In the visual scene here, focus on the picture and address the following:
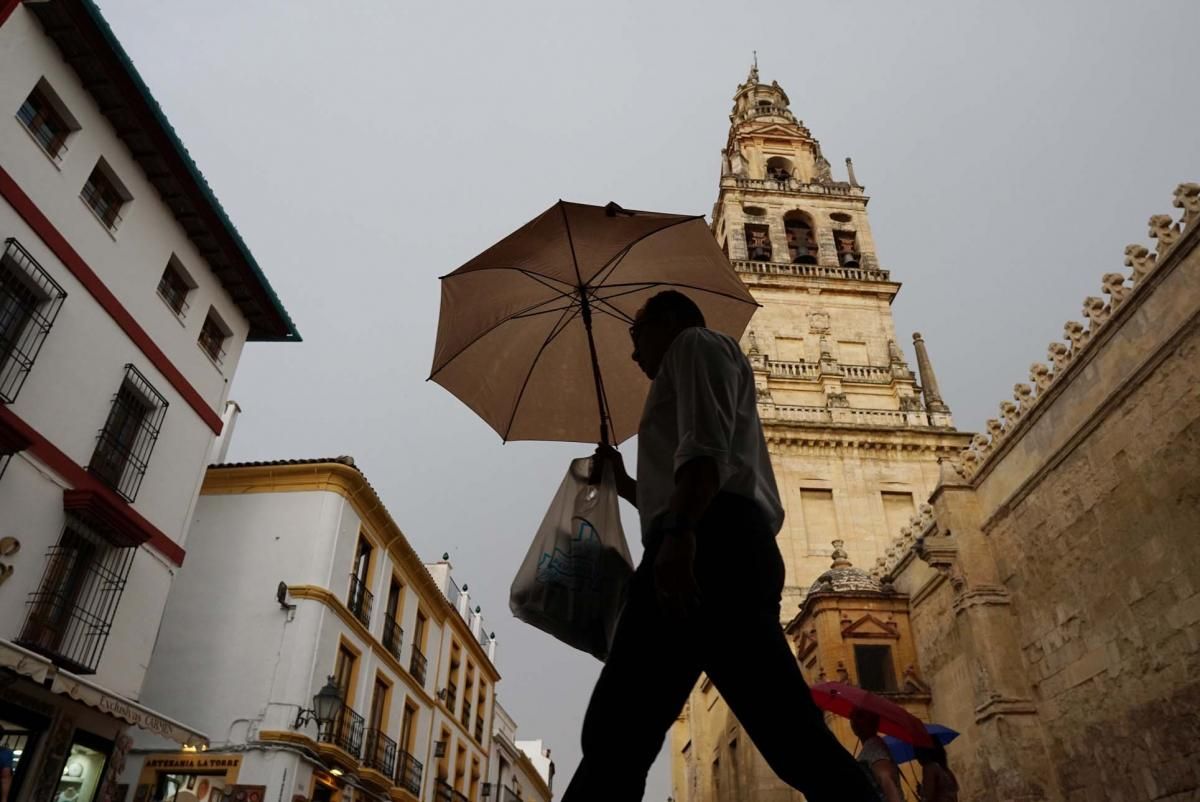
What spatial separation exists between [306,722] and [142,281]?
28.3ft

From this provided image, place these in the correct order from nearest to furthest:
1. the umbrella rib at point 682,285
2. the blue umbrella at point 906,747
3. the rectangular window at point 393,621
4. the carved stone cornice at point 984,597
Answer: the umbrella rib at point 682,285 → the blue umbrella at point 906,747 → the carved stone cornice at point 984,597 → the rectangular window at point 393,621

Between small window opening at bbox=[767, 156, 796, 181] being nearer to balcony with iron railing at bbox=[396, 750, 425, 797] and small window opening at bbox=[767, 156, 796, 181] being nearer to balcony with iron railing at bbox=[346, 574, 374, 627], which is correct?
balcony with iron railing at bbox=[346, 574, 374, 627]

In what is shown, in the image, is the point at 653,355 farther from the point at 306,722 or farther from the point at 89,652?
the point at 306,722

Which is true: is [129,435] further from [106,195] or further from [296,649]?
[296,649]

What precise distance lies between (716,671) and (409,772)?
2037cm

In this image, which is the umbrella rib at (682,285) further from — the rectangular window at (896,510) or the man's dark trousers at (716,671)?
the rectangular window at (896,510)

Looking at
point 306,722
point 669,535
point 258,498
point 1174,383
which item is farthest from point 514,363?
point 258,498

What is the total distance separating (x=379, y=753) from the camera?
18.0m

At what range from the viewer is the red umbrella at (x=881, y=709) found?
6.65 m

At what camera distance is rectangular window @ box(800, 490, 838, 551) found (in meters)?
22.4

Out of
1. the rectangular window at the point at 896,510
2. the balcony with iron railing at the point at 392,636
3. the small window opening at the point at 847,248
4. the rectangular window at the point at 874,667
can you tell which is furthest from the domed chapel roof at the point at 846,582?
the small window opening at the point at 847,248

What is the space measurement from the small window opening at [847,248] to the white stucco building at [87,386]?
23867 mm

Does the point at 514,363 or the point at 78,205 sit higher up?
the point at 78,205

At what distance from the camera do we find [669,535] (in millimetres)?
2074
